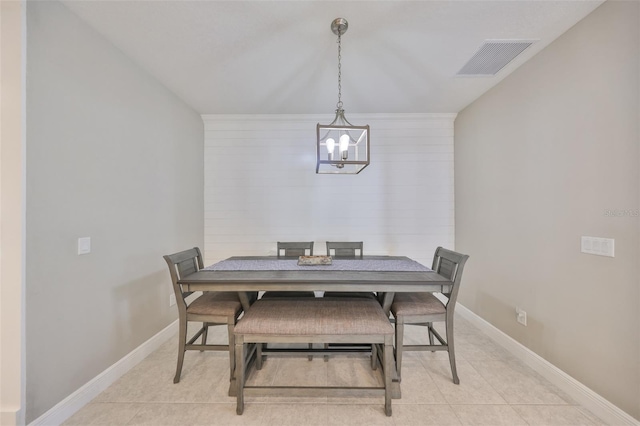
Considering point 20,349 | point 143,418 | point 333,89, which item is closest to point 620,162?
point 333,89

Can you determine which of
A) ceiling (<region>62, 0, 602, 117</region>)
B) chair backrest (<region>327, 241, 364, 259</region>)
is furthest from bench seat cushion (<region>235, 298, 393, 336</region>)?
ceiling (<region>62, 0, 602, 117</region>)

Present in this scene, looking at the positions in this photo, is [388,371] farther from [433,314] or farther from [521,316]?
[521,316]

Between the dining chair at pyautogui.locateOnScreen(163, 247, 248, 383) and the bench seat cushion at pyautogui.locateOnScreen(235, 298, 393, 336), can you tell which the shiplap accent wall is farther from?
the bench seat cushion at pyautogui.locateOnScreen(235, 298, 393, 336)

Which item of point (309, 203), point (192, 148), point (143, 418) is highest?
point (192, 148)

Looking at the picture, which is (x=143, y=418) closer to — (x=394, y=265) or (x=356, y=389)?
(x=356, y=389)

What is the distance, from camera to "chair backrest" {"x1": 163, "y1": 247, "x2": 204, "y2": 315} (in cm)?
188

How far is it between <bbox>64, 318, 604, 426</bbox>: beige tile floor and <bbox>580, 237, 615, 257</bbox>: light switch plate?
3.58 feet

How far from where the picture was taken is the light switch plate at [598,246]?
1609 mm

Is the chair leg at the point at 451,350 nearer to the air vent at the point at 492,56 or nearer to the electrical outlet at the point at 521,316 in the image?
the electrical outlet at the point at 521,316

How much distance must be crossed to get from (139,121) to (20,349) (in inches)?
74.4

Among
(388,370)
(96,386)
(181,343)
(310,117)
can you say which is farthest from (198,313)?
(310,117)

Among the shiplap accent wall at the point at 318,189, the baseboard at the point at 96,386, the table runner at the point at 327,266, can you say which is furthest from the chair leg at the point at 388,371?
the baseboard at the point at 96,386

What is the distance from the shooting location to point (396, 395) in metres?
1.82

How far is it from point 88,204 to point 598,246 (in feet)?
11.8
